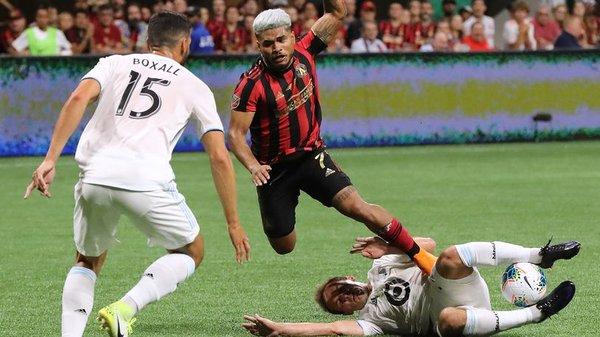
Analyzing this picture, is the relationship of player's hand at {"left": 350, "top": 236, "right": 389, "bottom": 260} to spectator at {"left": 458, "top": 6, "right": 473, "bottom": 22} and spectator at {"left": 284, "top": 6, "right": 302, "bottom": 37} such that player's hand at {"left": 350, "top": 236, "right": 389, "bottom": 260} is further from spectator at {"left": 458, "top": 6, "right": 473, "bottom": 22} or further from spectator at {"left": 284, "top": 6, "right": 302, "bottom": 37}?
spectator at {"left": 458, "top": 6, "right": 473, "bottom": 22}

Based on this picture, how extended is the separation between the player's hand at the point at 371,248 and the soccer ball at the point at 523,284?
0.93 meters

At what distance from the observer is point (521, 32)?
22.3m

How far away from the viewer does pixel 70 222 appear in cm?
1394

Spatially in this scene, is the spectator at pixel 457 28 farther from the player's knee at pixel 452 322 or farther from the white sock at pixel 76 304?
the white sock at pixel 76 304

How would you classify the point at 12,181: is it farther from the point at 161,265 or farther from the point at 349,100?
the point at 161,265

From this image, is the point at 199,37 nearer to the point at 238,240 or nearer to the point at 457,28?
the point at 457,28

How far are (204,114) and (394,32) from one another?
15.2m

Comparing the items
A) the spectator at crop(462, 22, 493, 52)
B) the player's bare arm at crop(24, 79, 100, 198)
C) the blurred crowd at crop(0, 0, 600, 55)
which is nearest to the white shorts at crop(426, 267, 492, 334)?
the player's bare arm at crop(24, 79, 100, 198)

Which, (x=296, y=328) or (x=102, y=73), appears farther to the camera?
(x=296, y=328)

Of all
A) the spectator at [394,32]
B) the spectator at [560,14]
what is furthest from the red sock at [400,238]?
the spectator at [560,14]

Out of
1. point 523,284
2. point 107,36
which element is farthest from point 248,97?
point 107,36

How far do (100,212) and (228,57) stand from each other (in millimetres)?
13521

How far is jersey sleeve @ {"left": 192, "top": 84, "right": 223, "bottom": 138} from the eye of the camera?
23.0 feet

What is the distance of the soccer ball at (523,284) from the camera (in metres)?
7.88
